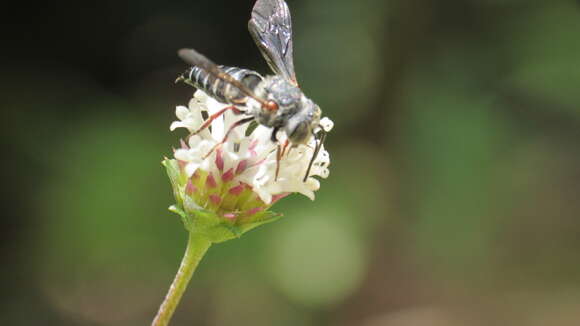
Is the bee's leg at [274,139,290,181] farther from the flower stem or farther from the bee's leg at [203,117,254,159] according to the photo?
the flower stem

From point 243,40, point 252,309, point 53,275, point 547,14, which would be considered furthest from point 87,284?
point 547,14

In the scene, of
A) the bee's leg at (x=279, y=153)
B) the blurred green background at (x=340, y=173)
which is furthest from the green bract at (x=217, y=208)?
the blurred green background at (x=340, y=173)

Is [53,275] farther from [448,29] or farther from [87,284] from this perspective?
[448,29]

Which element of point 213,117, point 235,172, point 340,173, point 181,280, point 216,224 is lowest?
point 181,280

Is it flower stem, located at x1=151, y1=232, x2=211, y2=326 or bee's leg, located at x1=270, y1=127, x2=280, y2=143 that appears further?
bee's leg, located at x1=270, y1=127, x2=280, y2=143

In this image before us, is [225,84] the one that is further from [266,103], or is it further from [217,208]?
[217,208]

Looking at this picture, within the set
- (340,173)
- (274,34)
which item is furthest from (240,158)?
(340,173)

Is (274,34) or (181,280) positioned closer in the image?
(181,280)

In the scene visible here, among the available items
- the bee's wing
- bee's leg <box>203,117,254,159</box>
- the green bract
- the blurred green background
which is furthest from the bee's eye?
the blurred green background
